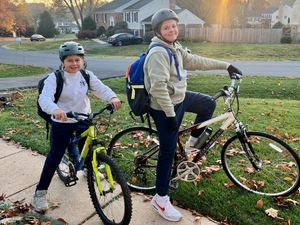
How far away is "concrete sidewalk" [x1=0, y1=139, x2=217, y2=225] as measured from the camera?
365 cm

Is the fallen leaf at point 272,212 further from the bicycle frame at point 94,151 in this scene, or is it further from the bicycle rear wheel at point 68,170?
the bicycle rear wheel at point 68,170

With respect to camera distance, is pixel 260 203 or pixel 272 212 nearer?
pixel 272 212

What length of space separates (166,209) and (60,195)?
1.36 m

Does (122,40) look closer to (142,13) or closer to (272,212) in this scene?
(142,13)

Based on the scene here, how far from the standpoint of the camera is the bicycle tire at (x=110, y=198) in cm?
325

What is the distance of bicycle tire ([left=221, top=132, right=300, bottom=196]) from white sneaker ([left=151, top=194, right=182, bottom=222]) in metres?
0.92

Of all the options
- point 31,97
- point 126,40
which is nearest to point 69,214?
point 31,97

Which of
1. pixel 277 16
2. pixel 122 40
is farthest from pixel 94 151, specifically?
pixel 277 16

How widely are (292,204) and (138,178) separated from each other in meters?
1.82

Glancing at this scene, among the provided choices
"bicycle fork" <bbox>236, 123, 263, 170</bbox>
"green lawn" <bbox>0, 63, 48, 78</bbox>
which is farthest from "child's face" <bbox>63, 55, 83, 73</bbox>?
"green lawn" <bbox>0, 63, 48, 78</bbox>

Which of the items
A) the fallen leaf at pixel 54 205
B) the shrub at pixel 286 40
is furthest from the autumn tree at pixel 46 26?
the fallen leaf at pixel 54 205

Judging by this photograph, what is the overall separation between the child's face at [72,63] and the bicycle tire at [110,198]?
35.2 inches

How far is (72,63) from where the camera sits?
349cm

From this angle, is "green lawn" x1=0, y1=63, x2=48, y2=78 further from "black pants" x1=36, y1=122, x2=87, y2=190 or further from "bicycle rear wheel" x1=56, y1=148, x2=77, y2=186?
"black pants" x1=36, y1=122, x2=87, y2=190
